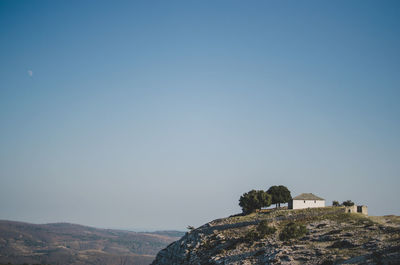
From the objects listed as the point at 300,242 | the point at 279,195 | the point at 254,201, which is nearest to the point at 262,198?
the point at 254,201

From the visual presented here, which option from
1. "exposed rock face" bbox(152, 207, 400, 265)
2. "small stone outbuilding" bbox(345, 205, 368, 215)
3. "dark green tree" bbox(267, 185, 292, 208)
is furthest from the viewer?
"dark green tree" bbox(267, 185, 292, 208)

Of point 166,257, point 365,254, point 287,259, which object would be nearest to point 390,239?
point 365,254

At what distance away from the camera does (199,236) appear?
91.2m

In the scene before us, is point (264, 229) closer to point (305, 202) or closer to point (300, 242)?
point (300, 242)

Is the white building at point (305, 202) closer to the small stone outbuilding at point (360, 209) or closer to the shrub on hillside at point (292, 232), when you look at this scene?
the small stone outbuilding at point (360, 209)

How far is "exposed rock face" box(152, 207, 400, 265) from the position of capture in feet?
188

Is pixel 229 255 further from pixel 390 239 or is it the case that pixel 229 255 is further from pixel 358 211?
pixel 358 211

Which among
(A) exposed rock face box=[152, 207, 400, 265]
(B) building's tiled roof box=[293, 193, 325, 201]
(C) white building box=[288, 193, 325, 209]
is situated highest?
(B) building's tiled roof box=[293, 193, 325, 201]

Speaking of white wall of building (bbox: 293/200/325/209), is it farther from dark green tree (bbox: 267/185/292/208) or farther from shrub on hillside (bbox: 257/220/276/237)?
shrub on hillside (bbox: 257/220/276/237)

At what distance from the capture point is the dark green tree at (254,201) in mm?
108938

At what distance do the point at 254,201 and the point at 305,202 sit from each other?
15075 millimetres

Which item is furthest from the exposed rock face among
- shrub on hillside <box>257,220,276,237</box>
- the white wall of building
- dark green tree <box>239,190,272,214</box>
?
dark green tree <box>239,190,272,214</box>

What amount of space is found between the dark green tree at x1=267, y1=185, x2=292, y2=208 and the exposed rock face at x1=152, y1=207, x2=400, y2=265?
20940 mm

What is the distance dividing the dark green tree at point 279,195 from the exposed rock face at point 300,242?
68.7 feet
